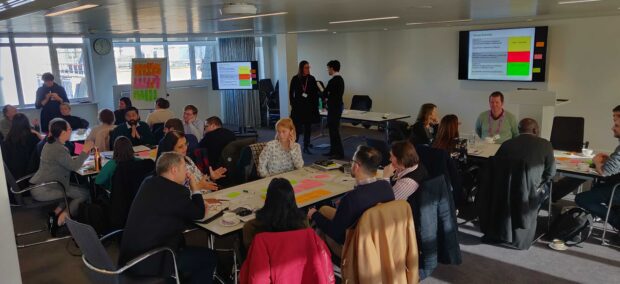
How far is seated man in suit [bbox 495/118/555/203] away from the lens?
14.0 feet

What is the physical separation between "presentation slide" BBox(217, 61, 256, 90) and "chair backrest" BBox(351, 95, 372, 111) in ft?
7.74

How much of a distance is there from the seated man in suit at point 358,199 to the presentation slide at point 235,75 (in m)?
7.70

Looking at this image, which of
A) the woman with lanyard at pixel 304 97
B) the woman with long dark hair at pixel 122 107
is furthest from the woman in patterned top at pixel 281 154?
the woman with lanyard at pixel 304 97

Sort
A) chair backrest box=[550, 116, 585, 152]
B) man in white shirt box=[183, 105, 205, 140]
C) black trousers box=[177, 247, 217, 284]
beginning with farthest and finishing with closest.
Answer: man in white shirt box=[183, 105, 205, 140]
chair backrest box=[550, 116, 585, 152]
black trousers box=[177, 247, 217, 284]

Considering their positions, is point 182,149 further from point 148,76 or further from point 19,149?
point 148,76

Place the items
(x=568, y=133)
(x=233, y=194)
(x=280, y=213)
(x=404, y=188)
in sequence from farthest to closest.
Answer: (x=568, y=133) < (x=233, y=194) < (x=404, y=188) < (x=280, y=213)

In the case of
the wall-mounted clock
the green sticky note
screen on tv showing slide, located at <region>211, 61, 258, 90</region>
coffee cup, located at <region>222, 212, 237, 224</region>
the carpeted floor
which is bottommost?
the carpeted floor

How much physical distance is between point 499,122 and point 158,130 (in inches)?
178

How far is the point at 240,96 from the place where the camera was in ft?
38.7

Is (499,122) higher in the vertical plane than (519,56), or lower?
lower

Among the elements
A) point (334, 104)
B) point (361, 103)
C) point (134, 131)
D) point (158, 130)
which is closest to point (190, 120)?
point (158, 130)

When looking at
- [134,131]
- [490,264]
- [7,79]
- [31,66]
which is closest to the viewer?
[490,264]

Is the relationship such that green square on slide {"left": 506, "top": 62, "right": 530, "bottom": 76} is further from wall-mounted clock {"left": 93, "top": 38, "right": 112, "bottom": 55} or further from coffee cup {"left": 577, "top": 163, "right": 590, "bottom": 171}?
wall-mounted clock {"left": 93, "top": 38, "right": 112, "bottom": 55}

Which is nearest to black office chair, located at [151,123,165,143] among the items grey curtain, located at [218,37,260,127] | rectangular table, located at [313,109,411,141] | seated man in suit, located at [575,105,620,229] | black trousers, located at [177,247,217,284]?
rectangular table, located at [313,109,411,141]
